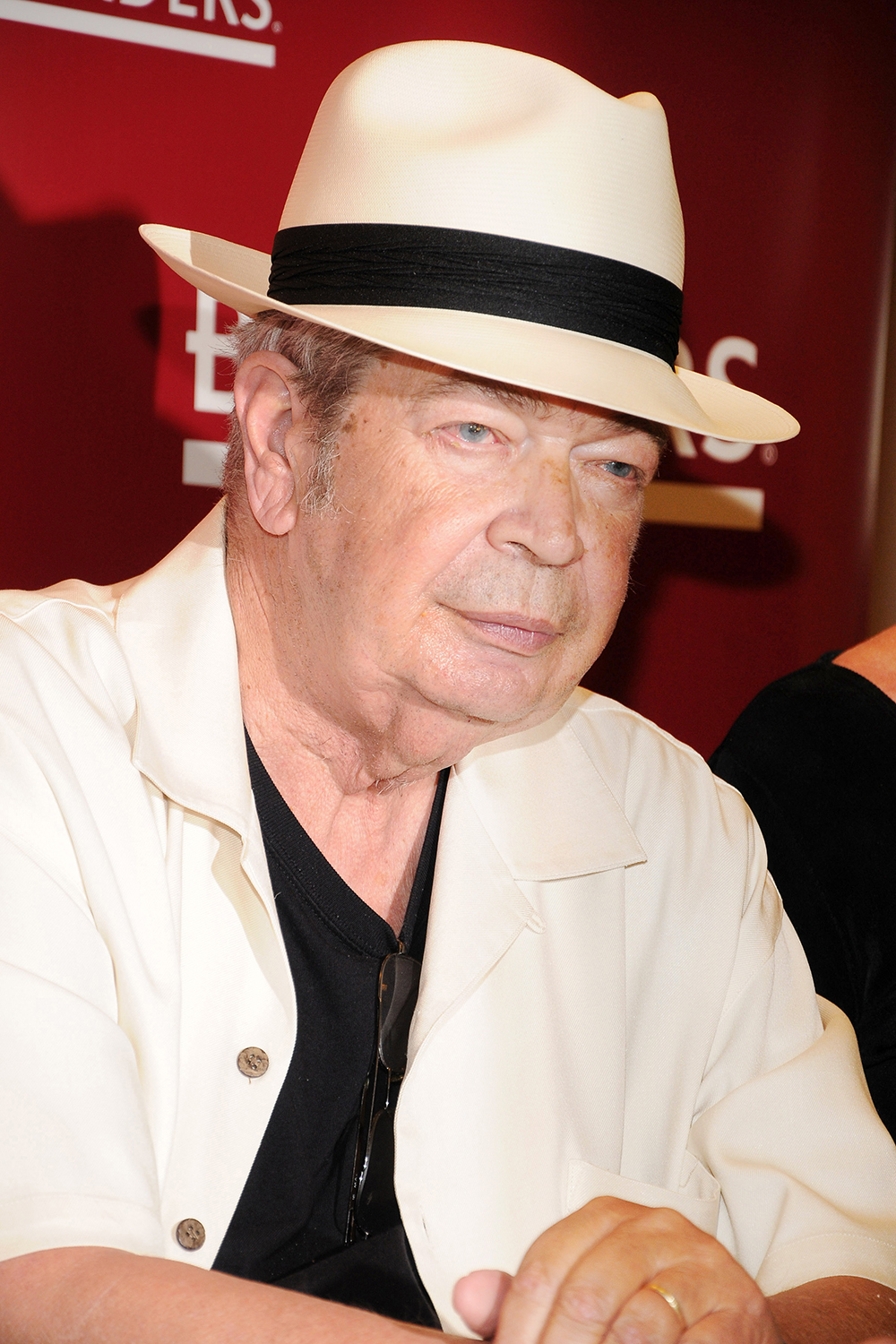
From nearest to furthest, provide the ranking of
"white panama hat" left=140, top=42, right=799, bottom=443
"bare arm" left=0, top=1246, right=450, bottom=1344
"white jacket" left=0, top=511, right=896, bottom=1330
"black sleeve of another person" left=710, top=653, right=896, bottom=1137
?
"bare arm" left=0, top=1246, right=450, bottom=1344 → "white jacket" left=0, top=511, right=896, bottom=1330 → "white panama hat" left=140, top=42, right=799, bottom=443 → "black sleeve of another person" left=710, top=653, right=896, bottom=1137

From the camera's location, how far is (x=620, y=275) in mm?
1355

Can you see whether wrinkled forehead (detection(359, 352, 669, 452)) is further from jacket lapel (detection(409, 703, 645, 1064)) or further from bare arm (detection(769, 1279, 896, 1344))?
bare arm (detection(769, 1279, 896, 1344))

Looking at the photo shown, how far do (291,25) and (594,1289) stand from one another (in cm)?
197

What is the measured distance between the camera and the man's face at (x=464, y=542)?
4.35 ft

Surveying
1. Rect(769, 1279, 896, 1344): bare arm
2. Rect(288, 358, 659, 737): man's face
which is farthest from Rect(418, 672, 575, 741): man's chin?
Rect(769, 1279, 896, 1344): bare arm

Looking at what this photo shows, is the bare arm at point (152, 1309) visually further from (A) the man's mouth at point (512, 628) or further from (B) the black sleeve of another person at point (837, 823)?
(B) the black sleeve of another person at point (837, 823)

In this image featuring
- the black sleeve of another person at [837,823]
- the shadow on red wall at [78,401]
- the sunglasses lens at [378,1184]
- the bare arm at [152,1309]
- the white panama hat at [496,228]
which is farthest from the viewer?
the shadow on red wall at [78,401]

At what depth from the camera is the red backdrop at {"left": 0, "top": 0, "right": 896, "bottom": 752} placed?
6.70 ft

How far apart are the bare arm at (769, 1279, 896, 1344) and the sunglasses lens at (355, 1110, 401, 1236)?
416 mm

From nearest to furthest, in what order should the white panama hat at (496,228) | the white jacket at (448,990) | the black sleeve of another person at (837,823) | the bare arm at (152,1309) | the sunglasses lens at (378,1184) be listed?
the bare arm at (152,1309) < the white jacket at (448,990) < the white panama hat at (496,228) < the sunglasses lens at (378,1184) < the black sleeve of another person at (837,823)

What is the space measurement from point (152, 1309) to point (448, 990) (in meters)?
0.51

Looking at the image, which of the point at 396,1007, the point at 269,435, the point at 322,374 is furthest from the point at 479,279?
the point at 396,1007

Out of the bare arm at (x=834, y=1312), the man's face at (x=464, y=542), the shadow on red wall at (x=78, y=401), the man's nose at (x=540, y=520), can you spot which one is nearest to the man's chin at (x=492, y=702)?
the man's face at (x=464, y=542)

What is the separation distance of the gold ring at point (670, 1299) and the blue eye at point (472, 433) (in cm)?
81
